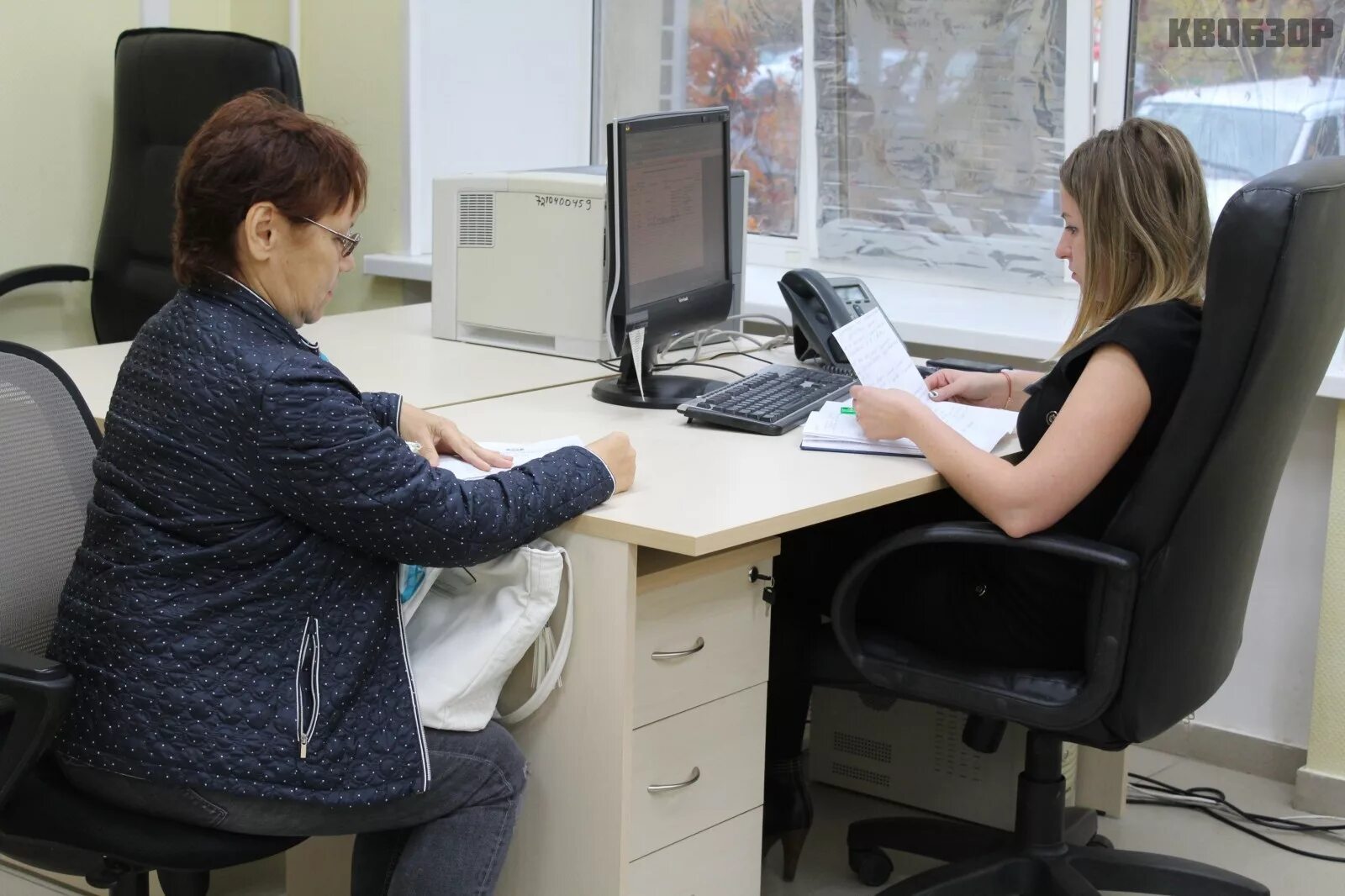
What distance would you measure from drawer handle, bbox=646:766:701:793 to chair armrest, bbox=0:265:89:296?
2136 mm

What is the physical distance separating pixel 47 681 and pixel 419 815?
A: 0.40 meters

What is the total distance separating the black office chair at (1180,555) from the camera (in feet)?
5.44

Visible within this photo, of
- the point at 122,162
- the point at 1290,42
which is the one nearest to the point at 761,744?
the point at 1290,42

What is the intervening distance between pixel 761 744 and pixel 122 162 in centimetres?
220

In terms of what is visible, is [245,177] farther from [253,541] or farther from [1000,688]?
[1000,688]

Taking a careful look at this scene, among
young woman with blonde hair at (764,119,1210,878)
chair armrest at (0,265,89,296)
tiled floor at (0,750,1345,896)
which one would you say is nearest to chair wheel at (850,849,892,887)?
tiled floor at (0,750,1345,896)

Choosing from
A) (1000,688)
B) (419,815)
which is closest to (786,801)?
(1000,688)

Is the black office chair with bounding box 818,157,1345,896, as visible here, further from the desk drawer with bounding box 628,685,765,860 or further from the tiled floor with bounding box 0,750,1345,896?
the tiled floor with bounding box 0,750,1345,896

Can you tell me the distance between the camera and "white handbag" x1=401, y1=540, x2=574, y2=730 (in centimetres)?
160

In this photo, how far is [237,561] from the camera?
1.43 metres

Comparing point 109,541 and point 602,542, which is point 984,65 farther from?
point 109,541

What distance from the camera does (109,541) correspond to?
1459 millimetres

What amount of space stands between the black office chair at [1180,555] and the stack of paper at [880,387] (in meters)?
0.18

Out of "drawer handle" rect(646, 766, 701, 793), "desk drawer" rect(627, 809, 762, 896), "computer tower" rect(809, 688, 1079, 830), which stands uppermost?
"drawer handle" rect(646, 766, 701, 793)
